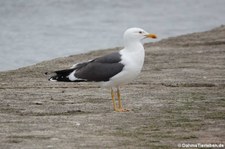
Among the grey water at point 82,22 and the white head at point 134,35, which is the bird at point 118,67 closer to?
the white head at point 134,35

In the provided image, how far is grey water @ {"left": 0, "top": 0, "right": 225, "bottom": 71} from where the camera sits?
1891 cm

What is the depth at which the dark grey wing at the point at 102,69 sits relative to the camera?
906 cm

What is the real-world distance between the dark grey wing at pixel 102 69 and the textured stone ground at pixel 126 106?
0.36m

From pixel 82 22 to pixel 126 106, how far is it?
14.4 metres

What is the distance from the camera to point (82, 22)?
23.7m

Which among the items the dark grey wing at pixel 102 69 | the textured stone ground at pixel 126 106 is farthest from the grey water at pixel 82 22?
the dark grey wing at pixel 102 69

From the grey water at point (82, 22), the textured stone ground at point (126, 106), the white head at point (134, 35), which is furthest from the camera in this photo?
the grey water at point (82, 22)

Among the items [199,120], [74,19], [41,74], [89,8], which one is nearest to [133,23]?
[74,19]

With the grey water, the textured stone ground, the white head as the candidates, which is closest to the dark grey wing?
the white head

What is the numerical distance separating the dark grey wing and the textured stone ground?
0.36 meters

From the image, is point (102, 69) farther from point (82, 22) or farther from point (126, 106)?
point (82, 22)

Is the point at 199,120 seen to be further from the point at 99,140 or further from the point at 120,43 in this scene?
the point at 120,43

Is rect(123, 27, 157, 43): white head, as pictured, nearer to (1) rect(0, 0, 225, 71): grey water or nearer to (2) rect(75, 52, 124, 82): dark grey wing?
(2) rect(75, 52, 124, 82): dark grey wing

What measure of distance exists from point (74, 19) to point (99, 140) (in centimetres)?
1706
